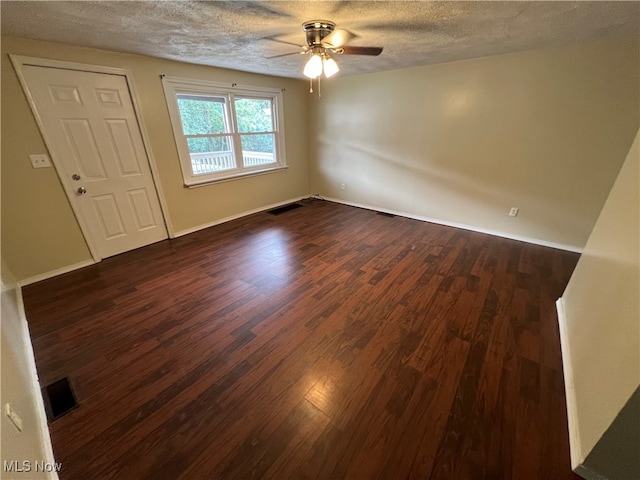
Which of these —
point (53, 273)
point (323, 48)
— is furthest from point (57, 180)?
point (323, 48)

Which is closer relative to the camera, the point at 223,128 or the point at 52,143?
the point at 52,143

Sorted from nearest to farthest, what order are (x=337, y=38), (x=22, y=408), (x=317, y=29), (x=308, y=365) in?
(x=22, y=408) → (x=308, y=365) → (x=317, y=29) → (x=337, y=38)

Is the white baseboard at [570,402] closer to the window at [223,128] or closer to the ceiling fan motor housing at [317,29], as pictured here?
the ceiling fan motor housing at [317,29]

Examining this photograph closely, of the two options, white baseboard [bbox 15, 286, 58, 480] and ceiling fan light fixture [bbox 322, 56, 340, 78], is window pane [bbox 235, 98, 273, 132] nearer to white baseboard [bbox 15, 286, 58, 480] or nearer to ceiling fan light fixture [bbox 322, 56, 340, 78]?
ceiling fan light fixture [bbox 322, 56, 340, 78]

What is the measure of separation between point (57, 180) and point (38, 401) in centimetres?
214

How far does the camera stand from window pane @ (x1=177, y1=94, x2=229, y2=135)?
3.36 m

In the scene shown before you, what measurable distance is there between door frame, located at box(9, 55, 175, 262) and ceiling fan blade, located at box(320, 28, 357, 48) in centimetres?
221

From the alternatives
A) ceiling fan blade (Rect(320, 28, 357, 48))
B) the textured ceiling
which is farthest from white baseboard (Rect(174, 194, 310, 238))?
ceiling fan blade (Rect(320, 28, 357, 48))

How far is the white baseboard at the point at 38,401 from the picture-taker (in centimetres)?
120

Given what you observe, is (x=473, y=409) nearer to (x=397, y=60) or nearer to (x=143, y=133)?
(x=397, y=60)

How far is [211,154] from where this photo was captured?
150 inches

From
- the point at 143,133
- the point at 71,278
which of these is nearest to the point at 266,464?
the point at 71,278

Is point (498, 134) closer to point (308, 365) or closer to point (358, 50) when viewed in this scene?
point (358, 50)

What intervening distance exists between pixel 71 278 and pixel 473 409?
370 cm
